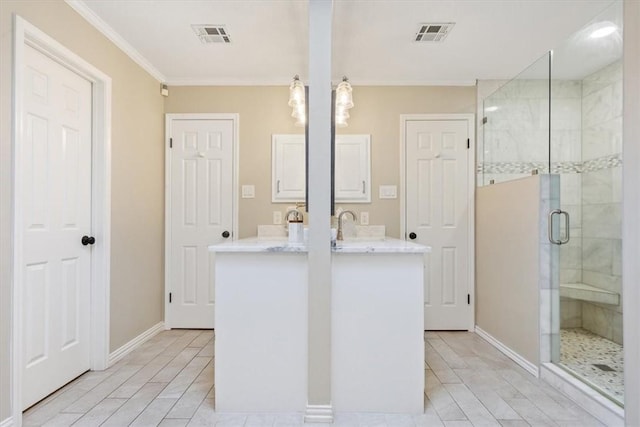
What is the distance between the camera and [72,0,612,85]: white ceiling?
2.27m

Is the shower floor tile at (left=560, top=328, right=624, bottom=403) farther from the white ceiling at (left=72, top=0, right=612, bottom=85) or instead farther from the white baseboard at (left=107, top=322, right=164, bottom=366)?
the white baseboard at (left=107, top=322, right=164, bottom=366)

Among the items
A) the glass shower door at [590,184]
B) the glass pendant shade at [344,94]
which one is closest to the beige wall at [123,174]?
the glass pendant shade at [344,94]

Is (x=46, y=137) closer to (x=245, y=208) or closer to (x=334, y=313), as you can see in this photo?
(x=245, y=208)

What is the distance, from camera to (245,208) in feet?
11.3

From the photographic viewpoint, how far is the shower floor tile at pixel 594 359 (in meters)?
2.07

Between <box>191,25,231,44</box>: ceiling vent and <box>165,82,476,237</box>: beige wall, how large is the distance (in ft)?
2.50

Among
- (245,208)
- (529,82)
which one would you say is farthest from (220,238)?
(529,82)

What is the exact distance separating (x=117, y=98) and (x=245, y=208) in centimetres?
139

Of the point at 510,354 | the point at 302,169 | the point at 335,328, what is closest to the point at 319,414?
the point at 335,328

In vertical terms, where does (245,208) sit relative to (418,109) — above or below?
below

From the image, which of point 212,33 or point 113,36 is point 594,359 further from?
point 113,36

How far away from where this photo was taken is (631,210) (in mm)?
1643

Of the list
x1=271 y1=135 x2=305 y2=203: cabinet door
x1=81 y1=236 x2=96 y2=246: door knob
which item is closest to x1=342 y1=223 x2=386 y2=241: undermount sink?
x1=271 y1=135 x2=305 y2=203: cabinet door

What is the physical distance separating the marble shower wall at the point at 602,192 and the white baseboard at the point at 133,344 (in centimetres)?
376
